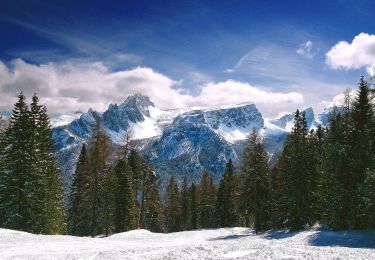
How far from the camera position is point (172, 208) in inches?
3627

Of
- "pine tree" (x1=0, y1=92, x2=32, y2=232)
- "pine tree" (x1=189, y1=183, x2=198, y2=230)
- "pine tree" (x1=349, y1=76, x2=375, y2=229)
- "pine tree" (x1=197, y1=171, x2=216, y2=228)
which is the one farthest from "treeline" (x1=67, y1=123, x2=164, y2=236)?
"pine tree" (x1=349, y1=76, x2=375, y2=229)

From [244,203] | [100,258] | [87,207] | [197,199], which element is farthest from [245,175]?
[197,199]

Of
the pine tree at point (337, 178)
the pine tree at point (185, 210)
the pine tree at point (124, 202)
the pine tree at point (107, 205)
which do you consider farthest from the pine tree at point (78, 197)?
the pine tree at point (337, 178)

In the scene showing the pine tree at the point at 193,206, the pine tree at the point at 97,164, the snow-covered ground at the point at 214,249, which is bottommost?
the snow-covered ground at the point at 214,249

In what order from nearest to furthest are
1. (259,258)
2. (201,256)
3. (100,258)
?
1. (259,258)
2. (201,256)
3. (100,258)

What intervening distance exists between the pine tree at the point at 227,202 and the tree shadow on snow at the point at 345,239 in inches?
1492

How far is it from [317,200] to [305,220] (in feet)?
8.48

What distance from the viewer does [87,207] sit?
55781mm

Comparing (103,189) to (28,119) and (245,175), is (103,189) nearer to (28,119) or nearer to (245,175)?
(28,119)

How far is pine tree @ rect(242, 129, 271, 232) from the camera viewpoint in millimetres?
52281

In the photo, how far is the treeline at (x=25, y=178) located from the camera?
44.2 meters

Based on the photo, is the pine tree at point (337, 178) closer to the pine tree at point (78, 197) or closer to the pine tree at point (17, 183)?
the pine tree at point (17, 183)

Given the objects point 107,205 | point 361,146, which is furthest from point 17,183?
point 361,146

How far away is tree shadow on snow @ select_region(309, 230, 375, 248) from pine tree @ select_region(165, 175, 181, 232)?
2277 inches
